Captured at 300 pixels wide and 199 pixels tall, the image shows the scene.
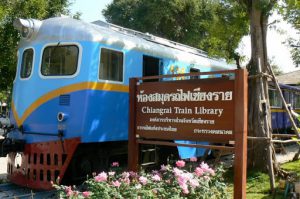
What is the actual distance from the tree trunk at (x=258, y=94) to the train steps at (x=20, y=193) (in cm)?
431

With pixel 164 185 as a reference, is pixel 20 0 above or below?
above

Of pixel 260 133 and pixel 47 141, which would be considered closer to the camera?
pixel 47 141

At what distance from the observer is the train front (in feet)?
24.5

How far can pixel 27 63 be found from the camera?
8609mm

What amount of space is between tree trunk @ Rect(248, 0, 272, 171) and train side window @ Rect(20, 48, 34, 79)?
4.75 meters

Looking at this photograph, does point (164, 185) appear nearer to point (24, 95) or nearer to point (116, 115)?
point (116, 115)

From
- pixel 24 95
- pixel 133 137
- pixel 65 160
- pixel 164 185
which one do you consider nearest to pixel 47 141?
pixel 65 160

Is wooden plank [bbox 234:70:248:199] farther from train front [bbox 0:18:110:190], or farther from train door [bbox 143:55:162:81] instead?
train door [bbox 143:55:162:81]

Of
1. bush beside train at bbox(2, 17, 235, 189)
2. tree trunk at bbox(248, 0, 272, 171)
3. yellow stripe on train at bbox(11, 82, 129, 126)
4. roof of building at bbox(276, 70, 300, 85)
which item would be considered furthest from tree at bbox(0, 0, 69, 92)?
roof of building at bbox(276, 70, 300, 85)

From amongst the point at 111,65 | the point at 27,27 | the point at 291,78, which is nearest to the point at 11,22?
the point at 27,27

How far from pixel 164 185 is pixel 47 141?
3669mm

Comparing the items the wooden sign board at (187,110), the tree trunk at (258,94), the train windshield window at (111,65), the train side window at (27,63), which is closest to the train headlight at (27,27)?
the train side window at (27,63)

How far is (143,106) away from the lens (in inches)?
242

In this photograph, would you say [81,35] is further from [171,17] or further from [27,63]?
[171,17]
